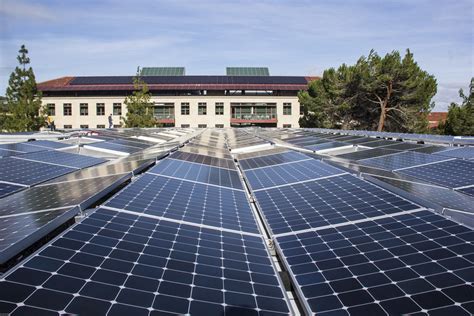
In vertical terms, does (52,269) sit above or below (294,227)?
above

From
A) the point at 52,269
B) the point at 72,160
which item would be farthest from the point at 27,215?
the point at 72,160

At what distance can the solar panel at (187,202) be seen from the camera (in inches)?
273

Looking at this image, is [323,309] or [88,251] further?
[88,251]

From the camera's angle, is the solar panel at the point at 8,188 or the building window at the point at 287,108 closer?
the solar panel at the point at 8,188

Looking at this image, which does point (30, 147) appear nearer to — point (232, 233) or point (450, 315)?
point (232, 233)

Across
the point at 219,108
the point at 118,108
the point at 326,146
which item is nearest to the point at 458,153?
the point at 326,146

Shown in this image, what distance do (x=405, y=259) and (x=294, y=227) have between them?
7.91 feet

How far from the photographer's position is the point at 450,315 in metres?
3.48

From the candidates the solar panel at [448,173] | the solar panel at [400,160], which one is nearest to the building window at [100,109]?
the solar panel at [400,160]

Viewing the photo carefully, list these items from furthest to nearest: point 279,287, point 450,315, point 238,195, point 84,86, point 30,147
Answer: point 84,86
point 30,147
point 238,195
point 279,287
point 450,315

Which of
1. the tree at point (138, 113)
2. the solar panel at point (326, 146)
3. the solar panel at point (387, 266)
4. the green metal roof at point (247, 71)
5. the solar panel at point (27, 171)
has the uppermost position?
the green metal roof at point (247, 71)

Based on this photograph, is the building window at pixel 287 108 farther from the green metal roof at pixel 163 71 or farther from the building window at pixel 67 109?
the building window at pixel 67 109

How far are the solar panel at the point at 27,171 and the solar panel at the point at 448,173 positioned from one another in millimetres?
11699

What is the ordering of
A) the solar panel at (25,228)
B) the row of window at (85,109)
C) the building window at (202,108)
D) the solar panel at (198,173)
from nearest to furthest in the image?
the solar panel at (25,228) < the solar panel at (198,173) < the row of window at (85,109) < the building window at (202,108)
